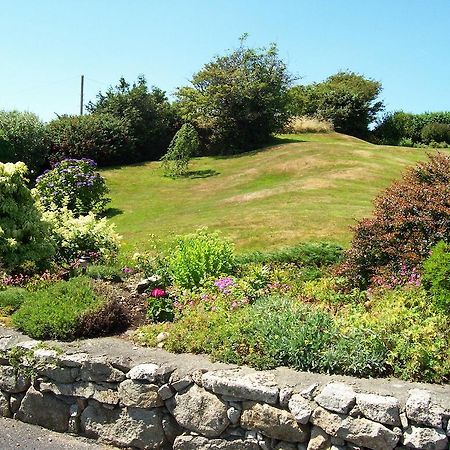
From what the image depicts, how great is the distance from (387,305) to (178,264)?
2938 millimetres

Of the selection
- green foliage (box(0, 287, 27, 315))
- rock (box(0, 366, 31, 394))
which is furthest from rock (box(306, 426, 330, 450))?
green foliage (box(0, 287, 27, 315))

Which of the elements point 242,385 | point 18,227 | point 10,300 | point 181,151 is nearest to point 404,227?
point 242,385

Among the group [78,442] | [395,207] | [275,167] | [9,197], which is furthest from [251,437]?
[275,167]

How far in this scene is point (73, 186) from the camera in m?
19.4

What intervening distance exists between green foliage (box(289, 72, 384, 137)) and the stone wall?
32529 millimetres

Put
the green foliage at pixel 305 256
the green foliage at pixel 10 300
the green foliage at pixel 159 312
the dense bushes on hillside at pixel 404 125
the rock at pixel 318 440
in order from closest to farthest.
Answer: the rock at pixel 318 440 → the green foliage at pixel 159 312 → the green foliage at pixel 10 300 → the green foliage at pixel 305 256 → the dense bushes on hillside at pixel 404 125

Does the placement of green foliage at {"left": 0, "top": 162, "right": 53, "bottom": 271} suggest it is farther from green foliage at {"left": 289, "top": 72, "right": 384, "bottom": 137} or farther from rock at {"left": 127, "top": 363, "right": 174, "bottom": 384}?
green foliage at {"left": 289, "top": 72, "right": 384, "bottom": 137}

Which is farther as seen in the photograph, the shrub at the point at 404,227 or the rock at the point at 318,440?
the shrub at the point at 404,227

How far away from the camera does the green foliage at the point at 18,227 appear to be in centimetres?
883

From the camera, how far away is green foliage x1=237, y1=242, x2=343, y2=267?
352 inches

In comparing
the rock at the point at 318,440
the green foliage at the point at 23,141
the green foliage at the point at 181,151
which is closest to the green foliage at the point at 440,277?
the rock at the point at 318,440

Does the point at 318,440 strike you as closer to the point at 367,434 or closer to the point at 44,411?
the point at 367,434

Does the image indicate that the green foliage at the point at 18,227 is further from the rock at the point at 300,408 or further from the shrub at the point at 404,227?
the rock at the point at 300,408

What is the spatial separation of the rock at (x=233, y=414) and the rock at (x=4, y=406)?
2498 millimetres
